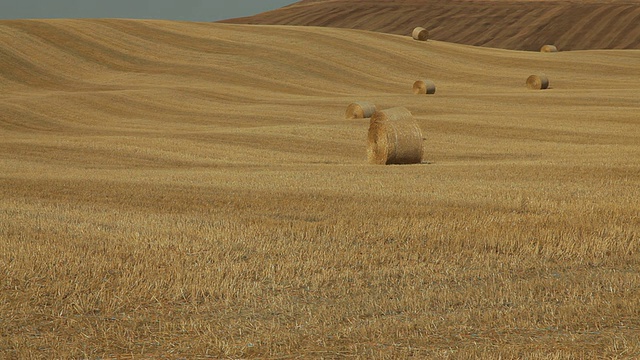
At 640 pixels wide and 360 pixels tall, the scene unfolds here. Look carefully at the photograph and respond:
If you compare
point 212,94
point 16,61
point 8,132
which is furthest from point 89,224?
point 16,61

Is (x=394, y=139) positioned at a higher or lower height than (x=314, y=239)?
lower

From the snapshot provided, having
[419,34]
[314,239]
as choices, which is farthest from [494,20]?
[314,239]

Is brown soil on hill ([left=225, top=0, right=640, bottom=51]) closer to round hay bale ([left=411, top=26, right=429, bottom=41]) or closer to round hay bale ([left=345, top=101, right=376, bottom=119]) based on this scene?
round hay bale ([left=411, top=26, right=429, bottom=41])

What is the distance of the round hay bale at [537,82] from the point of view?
1725 inches

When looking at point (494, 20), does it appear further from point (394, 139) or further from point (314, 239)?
point (314, 239)

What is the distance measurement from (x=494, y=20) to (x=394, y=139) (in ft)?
204

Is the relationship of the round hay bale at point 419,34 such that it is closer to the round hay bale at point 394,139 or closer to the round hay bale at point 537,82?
the round hay bale at point 537,82

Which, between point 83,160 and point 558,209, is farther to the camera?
point 83,160

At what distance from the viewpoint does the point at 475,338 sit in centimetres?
607

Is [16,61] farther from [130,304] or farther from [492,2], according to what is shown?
[492,2]

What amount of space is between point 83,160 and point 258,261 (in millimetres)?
13357

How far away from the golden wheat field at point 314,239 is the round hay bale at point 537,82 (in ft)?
38.8

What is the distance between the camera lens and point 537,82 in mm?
43812

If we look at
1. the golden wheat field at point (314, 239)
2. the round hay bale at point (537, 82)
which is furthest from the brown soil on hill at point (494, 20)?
the golden wheat field at point (314, 239)
